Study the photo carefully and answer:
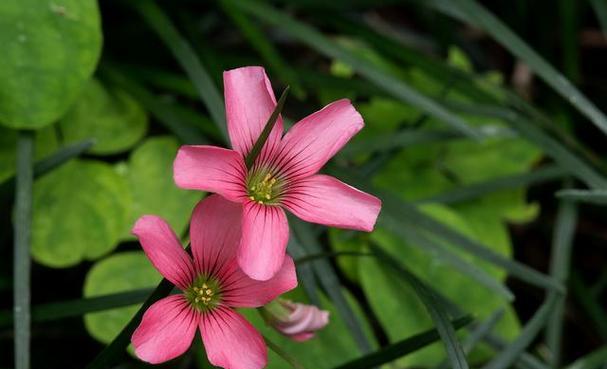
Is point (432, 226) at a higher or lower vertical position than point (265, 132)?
lower

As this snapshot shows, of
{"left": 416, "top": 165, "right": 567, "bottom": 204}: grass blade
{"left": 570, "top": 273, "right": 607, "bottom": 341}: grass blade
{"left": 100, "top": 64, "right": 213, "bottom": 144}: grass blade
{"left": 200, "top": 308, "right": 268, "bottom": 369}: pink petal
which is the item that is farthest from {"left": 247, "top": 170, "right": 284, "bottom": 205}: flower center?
{"left": 570, "top": 273, "right": 607, "bottom": 341}: grass blade

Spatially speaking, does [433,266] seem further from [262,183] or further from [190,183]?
[190,183]

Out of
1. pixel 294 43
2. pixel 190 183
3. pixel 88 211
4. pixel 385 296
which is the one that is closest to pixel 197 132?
pixel 88 211

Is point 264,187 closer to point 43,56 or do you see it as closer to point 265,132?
Result: point 265,132

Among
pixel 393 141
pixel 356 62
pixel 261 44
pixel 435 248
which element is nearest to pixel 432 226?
pixel 435 248

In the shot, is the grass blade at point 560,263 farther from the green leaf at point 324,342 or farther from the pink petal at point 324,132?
the pink petal at point 324,132

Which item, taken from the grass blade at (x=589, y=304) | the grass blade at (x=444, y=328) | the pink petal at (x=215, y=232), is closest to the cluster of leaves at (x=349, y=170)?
the grass blade at (x=444, y=328)

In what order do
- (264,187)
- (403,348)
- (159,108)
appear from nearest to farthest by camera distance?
(264,187) → (403,348) → (159,108)
